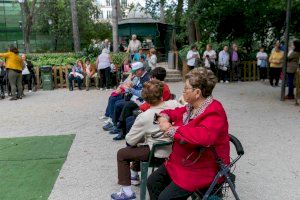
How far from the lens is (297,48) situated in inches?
456

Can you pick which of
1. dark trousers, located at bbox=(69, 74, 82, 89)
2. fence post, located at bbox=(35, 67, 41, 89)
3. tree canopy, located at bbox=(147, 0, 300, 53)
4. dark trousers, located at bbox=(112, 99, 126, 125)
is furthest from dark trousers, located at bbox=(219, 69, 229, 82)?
dark trousers, located at bbox=(112, 99, 126, 125)

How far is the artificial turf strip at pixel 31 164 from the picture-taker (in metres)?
4.95

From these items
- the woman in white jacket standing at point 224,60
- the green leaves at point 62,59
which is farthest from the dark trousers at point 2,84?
the woman in white jacket standing at point 224,60

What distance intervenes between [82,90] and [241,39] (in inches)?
300

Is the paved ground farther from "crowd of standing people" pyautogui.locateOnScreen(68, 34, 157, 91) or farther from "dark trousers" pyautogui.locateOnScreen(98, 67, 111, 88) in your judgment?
"crowd of standing people" pyautogui.locateOnScreen(68, 34, 157, 91)

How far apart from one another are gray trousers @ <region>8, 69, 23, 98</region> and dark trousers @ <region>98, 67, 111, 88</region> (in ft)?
9.66

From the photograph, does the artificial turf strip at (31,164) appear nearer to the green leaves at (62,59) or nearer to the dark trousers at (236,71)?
the green leaves at (62,59)

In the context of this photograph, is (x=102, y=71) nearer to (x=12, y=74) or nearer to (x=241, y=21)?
(x=12, y=74)

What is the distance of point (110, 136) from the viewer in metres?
7.71

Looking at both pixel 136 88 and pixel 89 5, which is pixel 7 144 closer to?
pixel 136 88

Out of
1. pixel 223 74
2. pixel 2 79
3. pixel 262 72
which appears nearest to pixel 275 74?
pixel 262 72

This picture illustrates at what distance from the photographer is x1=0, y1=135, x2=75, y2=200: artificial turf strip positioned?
4.95 m

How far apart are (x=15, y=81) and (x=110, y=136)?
696 centimetres

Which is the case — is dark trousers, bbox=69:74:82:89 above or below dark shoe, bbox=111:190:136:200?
above
